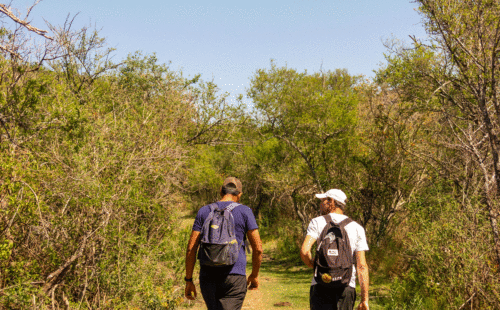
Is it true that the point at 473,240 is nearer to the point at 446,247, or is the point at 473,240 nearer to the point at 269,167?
the point at 446,247

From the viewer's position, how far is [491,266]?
20.5ft

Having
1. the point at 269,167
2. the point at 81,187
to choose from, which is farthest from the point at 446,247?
the point at 269,167

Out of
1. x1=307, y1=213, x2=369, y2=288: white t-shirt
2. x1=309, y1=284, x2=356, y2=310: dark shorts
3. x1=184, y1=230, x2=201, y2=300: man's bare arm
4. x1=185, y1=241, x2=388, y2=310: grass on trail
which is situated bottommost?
x1=185, y1=241, x2=388, y2=310: grass on trail

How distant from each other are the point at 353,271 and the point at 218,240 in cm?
123

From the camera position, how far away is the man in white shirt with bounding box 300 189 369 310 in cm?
358

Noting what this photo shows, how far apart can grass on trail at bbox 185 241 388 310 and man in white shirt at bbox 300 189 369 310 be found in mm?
5359

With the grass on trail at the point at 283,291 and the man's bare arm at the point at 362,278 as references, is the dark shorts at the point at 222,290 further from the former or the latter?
the grass on trail at the point at 283,291

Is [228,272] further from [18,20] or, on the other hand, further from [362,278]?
[18,20]

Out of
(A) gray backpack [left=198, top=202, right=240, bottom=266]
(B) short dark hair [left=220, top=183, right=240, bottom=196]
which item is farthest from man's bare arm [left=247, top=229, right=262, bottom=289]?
(B) short dark hair [left=220, top=183, right=240, bottom=196]

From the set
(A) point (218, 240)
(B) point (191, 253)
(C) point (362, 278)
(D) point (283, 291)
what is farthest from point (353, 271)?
(D) point (283, 291)

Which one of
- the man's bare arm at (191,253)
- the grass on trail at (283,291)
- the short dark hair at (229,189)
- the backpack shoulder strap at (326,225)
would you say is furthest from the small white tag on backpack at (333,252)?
the grass on trail at (283,291)

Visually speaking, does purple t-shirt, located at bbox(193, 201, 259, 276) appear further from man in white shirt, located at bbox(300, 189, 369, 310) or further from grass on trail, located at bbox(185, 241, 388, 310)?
grass on trail, located at bbox(185, 241, 388, 310)

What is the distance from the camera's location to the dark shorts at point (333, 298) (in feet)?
11.7

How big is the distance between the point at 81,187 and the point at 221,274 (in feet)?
10.3
